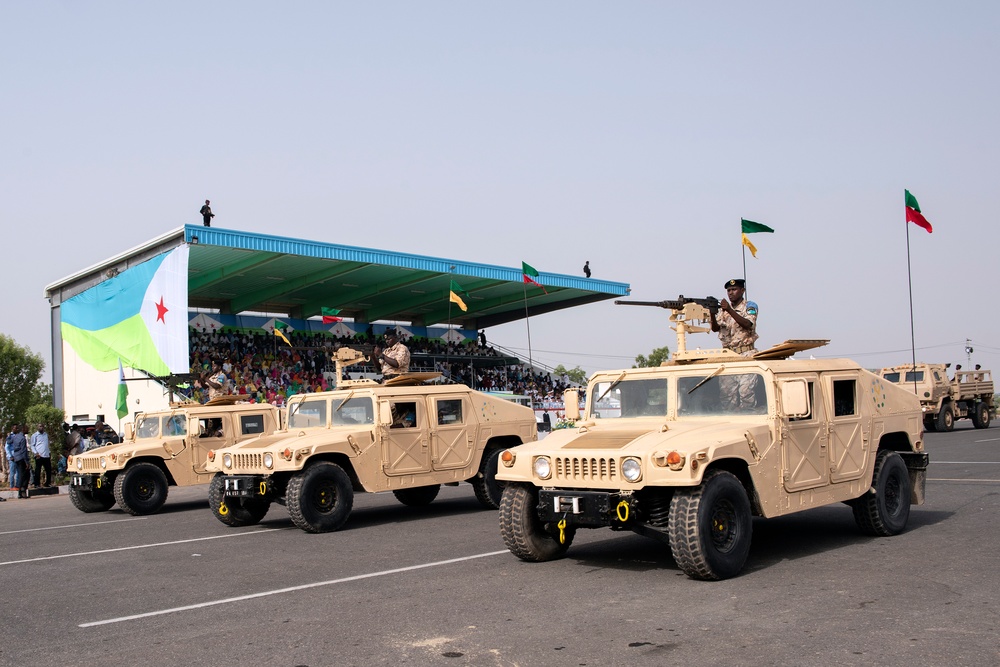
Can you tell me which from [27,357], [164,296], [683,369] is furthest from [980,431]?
[27,357]

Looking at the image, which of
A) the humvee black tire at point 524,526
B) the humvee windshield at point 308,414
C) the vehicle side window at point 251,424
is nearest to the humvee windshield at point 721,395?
the humvee black tire at point 524,526

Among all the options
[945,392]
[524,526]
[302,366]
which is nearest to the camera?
[524,526]

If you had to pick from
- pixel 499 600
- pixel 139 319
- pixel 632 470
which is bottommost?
pixel 499 600

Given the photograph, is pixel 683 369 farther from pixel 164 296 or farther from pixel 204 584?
pixel 164 296

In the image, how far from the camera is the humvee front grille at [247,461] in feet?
37.6

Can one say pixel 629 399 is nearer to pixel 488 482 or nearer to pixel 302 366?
pixel 488 482

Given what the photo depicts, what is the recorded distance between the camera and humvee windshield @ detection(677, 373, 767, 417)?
324 inches

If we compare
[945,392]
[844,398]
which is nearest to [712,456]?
[844,398]

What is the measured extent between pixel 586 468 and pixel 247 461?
18.6ft

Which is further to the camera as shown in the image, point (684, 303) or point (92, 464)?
point (92, 464)

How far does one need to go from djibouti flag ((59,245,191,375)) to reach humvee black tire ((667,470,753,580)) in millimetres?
23332

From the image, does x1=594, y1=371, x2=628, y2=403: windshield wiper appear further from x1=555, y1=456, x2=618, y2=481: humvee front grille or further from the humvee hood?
x1=555, y1=456, x2=618, y2=481: humvee front grille

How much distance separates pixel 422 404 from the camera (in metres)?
12.6

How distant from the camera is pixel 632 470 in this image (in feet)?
23.9
